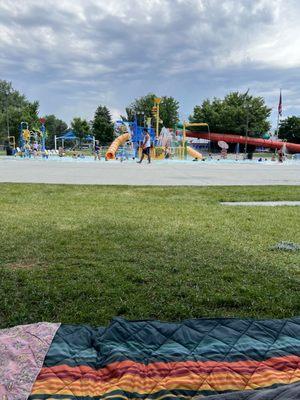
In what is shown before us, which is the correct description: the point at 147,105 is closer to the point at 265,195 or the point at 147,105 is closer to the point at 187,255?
the point at 265,195

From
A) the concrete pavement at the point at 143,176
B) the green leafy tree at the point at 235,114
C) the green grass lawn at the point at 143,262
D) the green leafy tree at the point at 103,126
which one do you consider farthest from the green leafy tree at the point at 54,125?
the green grass lawn at the point at 143,262

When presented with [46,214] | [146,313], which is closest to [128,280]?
[146,313]

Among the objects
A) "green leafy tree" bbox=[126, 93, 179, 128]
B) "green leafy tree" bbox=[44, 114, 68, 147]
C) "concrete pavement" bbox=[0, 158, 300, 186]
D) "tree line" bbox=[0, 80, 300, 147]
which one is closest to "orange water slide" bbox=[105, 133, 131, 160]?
"concrete pavement" bbox=[0, 158, 300, 186]

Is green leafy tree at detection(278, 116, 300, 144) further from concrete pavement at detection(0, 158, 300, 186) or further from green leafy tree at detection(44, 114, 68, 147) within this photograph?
concrete pavement at detection(0, 158, 300, 186)

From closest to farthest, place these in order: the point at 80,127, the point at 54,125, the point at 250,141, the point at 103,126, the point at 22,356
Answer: the point at 22,356 < the point at 250,141 < the point at 103,126 < the point at 80,127 < the point at 54,125

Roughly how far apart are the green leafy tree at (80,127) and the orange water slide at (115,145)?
44413 mm

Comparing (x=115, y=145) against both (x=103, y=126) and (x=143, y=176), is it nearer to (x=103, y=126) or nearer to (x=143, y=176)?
(x=143, y=176)

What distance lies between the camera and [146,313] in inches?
129

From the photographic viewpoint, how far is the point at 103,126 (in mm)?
73250

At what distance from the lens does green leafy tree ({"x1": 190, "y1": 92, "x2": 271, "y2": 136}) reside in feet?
202

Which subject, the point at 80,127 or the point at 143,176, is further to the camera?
the point at 80,127

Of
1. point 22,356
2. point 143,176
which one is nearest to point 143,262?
point 22,356

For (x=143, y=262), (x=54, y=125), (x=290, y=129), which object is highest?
(x=54, y=125)

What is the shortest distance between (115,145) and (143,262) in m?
27.4
